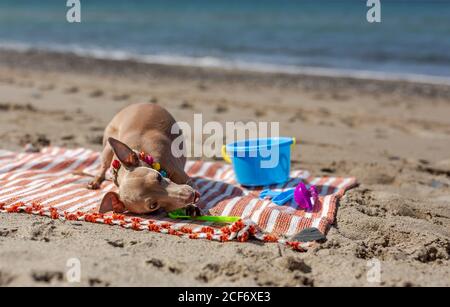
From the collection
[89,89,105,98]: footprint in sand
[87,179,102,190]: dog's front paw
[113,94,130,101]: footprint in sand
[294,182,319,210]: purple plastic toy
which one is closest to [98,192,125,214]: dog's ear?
[87,179,102,190]: dog's front paw

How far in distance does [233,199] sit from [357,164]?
2.04 m

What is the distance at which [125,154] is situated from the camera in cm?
473

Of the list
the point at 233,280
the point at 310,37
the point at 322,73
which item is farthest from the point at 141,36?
the point at 233,280

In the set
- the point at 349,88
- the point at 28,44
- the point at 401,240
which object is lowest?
the point at 401,240

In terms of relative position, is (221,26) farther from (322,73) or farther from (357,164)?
(357,164)

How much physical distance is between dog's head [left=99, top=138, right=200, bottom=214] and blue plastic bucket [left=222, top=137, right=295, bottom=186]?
1.10 m

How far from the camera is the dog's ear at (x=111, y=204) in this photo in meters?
4.50

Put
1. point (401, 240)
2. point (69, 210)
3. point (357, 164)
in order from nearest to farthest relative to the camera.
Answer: point (401, 240), point (69, 210), point (357, 164)

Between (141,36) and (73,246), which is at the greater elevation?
(141,36)

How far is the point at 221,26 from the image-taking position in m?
28.8

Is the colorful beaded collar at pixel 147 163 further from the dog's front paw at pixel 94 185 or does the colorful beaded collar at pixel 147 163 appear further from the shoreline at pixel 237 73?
the shoreline at pixel 237 73

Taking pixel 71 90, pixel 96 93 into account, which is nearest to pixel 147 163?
pixel 96 93

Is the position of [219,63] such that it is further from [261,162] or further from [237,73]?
[261,162]

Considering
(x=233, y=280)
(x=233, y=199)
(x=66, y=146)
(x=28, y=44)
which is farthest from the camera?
(x=28, y=44)
